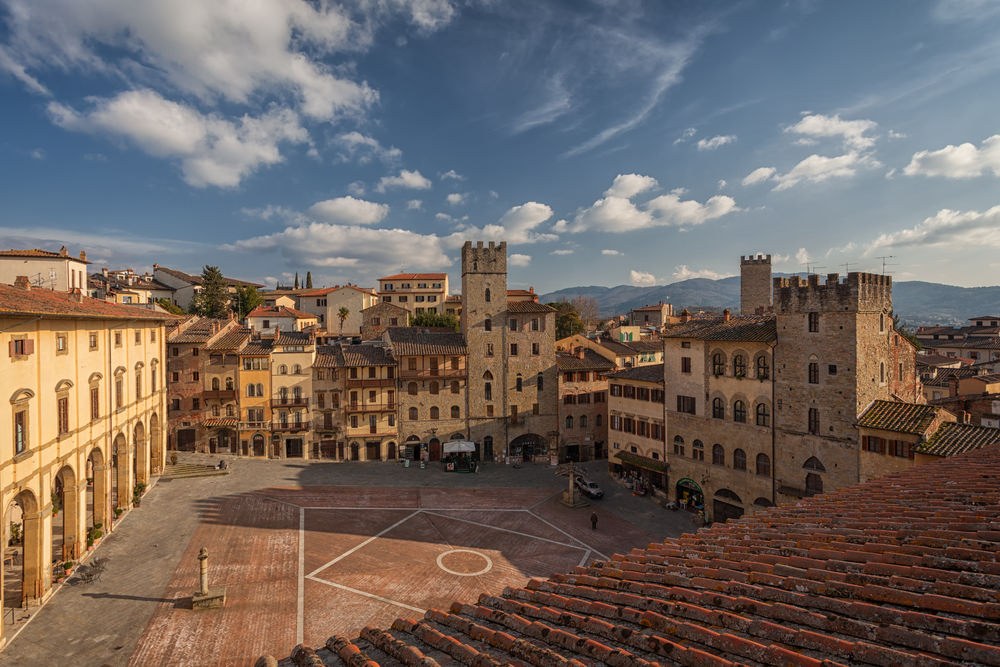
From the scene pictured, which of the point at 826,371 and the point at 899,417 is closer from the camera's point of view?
the point at 899,417

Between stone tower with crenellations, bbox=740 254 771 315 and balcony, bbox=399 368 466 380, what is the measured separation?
137 feet

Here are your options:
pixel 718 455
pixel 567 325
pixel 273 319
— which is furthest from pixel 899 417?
pixel 273 319

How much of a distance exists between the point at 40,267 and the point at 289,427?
77.2 feet

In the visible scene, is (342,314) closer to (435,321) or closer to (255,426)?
(435,321)

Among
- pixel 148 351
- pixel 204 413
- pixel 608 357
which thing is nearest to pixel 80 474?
pixel 148 351

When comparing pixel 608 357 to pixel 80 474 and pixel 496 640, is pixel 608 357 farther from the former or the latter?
pixel 496 640

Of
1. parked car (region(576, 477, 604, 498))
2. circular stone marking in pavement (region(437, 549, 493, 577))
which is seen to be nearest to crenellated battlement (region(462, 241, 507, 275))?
parked car (region(576, 477, 604, 498))

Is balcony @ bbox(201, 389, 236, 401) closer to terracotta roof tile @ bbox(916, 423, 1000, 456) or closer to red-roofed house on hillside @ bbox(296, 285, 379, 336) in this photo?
red-roofed house on hillside @ bbox(296, 285, 379, 336)

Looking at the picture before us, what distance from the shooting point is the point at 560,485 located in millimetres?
46062

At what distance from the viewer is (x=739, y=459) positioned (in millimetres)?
36781

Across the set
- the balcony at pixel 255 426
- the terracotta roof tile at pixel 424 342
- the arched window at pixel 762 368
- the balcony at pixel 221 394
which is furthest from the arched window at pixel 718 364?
the balcony at pixel 221 394

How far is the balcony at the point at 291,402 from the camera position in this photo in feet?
167

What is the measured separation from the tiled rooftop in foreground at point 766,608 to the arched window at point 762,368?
26.5 m

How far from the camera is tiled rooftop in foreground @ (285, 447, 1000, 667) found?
501 centimetres
